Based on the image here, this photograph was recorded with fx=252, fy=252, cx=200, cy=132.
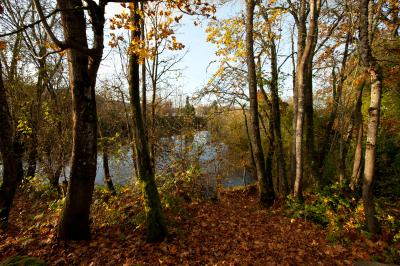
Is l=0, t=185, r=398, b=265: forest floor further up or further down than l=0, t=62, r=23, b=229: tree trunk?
further down

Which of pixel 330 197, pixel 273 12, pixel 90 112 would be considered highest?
pixel 273 12

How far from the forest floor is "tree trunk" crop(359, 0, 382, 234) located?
65cm

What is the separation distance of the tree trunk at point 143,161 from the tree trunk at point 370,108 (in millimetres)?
4474

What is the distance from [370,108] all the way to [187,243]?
468 cm

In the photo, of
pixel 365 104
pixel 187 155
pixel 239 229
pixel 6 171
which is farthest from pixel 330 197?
pixel 6 171

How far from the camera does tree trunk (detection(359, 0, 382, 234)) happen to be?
507 cm

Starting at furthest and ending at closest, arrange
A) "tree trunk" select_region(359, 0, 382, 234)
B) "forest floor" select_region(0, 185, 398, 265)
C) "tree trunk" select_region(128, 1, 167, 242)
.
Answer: "tree trunk" select_region(359, 0, 382, 234)
"tree trunk" select_region(128, 1, 167, 242)
"forest floor" select_region(0, 185, 398, 265)

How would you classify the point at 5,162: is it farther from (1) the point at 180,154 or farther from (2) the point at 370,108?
(2) the point at 370,108

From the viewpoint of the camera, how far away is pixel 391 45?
9.60 m

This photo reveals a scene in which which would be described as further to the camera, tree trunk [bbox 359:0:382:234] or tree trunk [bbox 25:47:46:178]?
tree trunk [bbox 25:47:46:178]

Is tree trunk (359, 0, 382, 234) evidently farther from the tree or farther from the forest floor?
the tree

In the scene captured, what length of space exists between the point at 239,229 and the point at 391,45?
9.16m

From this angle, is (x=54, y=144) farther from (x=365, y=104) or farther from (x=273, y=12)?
(x=365, y=104)

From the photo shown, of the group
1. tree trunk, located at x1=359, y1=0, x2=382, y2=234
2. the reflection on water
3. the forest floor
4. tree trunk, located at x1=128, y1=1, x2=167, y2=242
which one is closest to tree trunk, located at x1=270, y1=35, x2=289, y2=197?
the reflection on water
